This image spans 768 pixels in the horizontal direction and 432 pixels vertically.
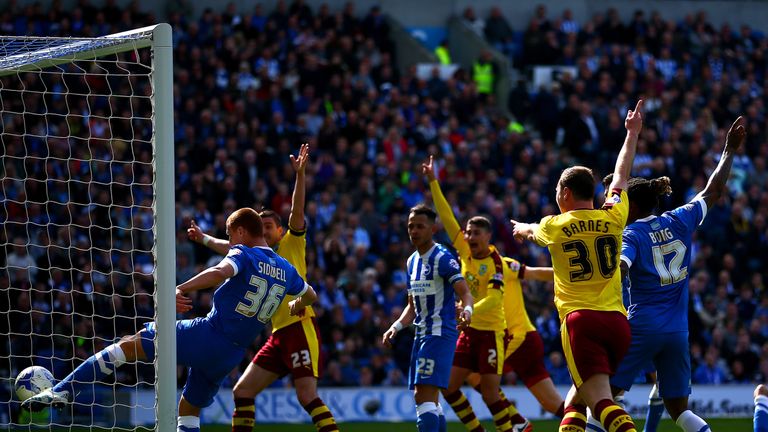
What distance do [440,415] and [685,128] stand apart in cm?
1664

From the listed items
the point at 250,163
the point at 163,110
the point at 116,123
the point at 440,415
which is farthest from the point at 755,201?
the point at 163,110

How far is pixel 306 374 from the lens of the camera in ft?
33.9

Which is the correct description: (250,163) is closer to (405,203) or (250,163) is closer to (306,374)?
(405,203)

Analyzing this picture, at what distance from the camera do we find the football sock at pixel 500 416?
11391 mm

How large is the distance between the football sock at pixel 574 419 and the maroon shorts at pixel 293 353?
2498mm

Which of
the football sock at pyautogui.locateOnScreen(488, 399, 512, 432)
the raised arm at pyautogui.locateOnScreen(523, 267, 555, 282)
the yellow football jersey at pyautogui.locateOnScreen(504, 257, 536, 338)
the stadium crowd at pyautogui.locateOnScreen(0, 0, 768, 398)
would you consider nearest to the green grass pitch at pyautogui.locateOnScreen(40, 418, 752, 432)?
the stadium crowd at pyautogui.locateOnScreen(0, 0, 768, 398)

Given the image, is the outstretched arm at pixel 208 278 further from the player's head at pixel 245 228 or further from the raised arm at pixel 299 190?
the raised arm at pixel 299 190

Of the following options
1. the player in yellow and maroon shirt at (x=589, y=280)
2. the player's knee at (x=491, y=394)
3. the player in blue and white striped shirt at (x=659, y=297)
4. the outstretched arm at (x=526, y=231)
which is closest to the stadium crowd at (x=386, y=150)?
the player's knee at (x=491, y=394)

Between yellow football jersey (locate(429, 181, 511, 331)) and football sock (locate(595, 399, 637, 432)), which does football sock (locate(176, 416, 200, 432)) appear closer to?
yellow football jersey (locate(429, 181, 511, 331))

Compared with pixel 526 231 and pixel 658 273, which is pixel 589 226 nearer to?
pixel 526 231

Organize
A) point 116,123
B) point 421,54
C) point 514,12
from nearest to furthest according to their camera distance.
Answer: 1. point 116,123
2. point 421,54
3. point 514,12

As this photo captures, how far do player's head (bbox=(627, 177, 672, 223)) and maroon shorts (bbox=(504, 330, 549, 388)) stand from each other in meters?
3.30

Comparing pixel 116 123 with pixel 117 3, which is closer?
pixel 116 123

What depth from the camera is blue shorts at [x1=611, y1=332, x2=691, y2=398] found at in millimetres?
8828
